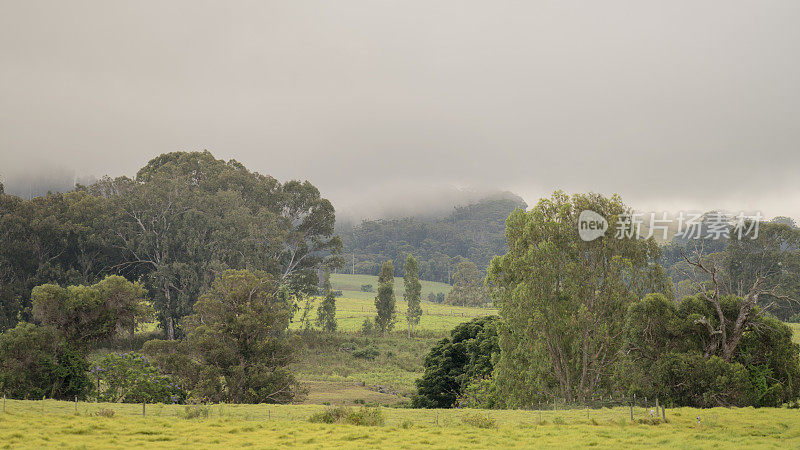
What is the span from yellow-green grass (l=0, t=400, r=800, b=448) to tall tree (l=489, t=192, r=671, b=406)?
5252mm

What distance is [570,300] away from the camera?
115 feet

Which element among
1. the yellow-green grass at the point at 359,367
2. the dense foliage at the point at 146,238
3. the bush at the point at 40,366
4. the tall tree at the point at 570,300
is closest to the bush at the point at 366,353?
the yellow-green grass at the point at 359,367

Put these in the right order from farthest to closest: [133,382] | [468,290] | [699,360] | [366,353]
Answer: [468,290] < [366,353] < [133,382] < [699,360]

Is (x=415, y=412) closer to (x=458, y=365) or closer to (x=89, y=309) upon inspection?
(x=458, y=365)

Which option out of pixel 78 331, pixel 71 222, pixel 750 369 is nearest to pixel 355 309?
pixel 71 222

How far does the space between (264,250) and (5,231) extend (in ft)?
95.2

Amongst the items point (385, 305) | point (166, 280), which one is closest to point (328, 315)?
point (385, 305)

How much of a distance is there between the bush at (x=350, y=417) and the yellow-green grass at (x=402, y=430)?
74 cm

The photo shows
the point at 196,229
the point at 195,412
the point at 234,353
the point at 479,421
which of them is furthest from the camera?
the point at 196,229

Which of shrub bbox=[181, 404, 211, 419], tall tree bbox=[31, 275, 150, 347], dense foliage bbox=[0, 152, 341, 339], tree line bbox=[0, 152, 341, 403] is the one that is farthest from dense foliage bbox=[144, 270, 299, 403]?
dense foliage bbox=[0, 152, 341, 339]

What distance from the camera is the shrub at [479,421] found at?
2700cm

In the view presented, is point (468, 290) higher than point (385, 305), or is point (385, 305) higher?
point (385, 305)

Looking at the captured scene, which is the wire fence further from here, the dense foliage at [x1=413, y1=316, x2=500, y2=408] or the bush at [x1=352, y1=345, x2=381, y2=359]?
the bush at [x1=352, y1=345, x2=381, y2=359]

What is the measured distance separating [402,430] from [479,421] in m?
3.90
